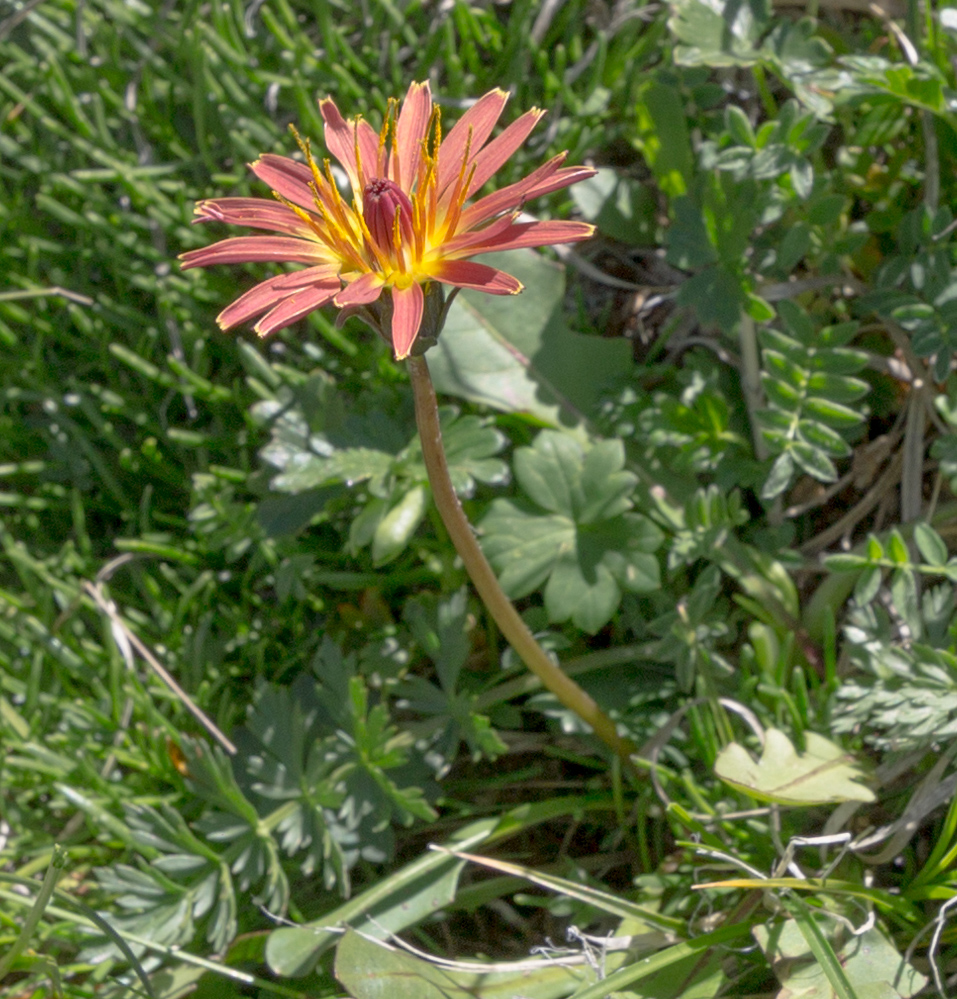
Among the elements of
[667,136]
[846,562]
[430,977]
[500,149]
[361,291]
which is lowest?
[430,977]

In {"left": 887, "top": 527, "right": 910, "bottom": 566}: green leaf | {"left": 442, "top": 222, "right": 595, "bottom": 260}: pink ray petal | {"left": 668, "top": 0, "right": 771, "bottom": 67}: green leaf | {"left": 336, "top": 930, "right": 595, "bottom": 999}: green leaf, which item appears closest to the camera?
{"left": 442, "top": 222, "right": 595, "bottom": 260}: pink ray petal

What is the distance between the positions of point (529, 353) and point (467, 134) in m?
1.11

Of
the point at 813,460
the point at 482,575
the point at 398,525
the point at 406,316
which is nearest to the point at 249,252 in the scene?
the point at 406,316

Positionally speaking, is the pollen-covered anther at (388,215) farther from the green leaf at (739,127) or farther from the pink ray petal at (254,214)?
the green leaf at (739,127)

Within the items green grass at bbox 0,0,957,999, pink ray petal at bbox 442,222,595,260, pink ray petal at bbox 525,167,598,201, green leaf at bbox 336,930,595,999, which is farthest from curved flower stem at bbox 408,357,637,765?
green leaf at bbox 336,930,595,999

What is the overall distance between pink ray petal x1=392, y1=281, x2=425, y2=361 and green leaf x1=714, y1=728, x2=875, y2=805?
111cm

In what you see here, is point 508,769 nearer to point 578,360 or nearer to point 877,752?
point 877,752

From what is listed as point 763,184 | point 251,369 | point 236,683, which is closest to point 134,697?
point 236,683

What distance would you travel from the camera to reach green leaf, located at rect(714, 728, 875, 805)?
6.84 feet

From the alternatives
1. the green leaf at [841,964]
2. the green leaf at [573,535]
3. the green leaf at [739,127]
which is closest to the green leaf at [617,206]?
the green leaf at [739,127]

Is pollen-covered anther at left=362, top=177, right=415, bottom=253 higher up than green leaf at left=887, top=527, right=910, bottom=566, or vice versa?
pollen-covered anther at left=362, top=177, right=415, bottom=253

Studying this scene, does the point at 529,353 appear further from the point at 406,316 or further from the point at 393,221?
the point at 406,316

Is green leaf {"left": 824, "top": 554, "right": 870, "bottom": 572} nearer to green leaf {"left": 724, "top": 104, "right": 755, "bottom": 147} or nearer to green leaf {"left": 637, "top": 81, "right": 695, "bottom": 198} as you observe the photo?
green leaf {"left": 724, "top": 104, "right": 755, "bottom": 147}

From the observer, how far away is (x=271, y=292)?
174cm
